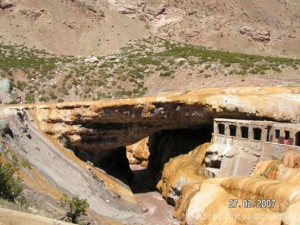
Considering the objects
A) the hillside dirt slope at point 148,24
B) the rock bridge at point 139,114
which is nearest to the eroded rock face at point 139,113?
the rock bridge at point 139,114

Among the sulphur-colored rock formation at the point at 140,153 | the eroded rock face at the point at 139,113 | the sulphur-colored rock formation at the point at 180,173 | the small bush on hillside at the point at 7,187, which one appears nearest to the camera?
the small bush on hillside at the point at 7,187

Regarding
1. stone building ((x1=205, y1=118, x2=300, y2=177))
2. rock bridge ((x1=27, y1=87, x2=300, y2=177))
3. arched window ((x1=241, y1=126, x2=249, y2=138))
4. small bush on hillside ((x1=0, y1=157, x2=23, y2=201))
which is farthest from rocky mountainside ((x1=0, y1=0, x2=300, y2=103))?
small bush on hillside ((x1=0, y1=157, x2=23, y2=201))

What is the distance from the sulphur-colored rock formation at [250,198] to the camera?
779 inches

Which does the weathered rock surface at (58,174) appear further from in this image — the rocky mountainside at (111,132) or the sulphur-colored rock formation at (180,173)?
the sulphur-colored rock formation at (180,173)

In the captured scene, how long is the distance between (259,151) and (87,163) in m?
11.6

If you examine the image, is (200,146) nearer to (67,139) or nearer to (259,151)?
(259,151)

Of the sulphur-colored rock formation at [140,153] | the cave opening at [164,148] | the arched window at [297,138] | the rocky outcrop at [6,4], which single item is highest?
the rocky outcrop at [6,4]

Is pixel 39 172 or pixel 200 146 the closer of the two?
pixel 39 172

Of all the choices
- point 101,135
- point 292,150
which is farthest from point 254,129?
point 101,135

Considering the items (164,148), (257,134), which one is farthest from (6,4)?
(257,134)

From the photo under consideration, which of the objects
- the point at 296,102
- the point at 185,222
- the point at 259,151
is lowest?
the point at 185,222

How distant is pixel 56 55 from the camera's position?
71.7 m

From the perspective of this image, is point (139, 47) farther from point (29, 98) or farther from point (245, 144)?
point (245, 144)

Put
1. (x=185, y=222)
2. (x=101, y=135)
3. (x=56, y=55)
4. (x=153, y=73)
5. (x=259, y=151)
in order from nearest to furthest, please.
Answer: (x=185, y=222) → (x=259, y=151) → (x=101, y=135) → (x=153, y=73) → (x=56, y=55)
